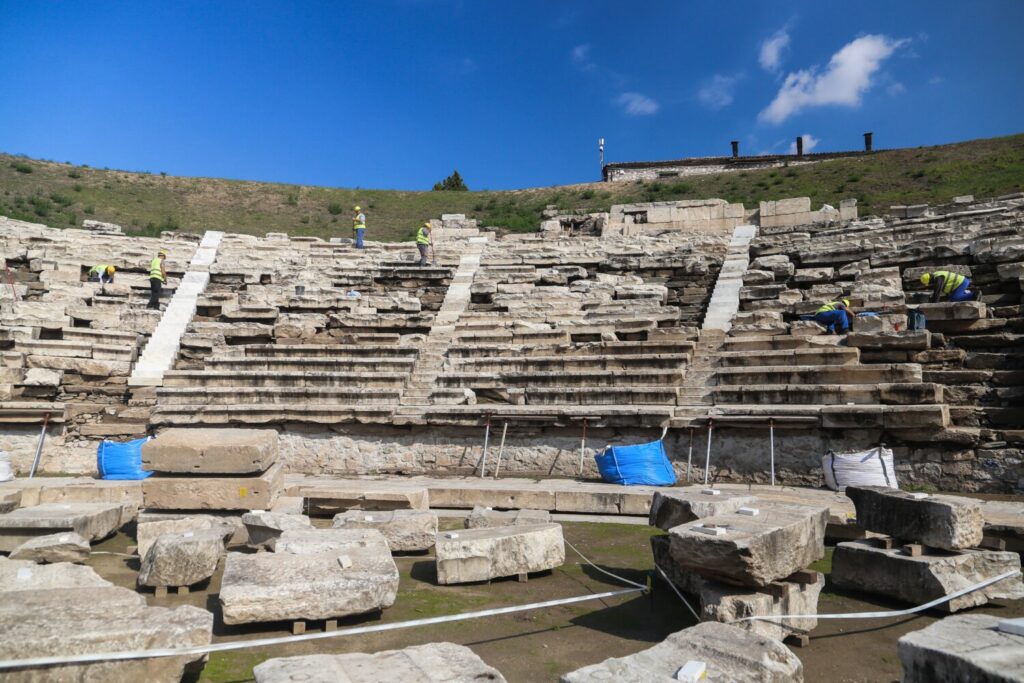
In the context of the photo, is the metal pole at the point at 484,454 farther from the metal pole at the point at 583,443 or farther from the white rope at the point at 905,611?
the white rope at the point at 905,611

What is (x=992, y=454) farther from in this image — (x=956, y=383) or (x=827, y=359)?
(x=827, y=359)

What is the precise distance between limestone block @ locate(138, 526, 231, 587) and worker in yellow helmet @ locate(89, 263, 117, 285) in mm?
11580

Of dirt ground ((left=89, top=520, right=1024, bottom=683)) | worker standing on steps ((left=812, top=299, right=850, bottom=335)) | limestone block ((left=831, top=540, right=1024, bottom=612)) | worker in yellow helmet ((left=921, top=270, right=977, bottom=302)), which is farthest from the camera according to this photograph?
worker standing on steps ((left=812, top=299, right=850, bottom=335))

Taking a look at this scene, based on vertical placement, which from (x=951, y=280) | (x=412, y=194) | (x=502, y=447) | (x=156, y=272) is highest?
(x=412, y=194)

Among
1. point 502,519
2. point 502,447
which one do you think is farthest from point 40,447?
point 502,519

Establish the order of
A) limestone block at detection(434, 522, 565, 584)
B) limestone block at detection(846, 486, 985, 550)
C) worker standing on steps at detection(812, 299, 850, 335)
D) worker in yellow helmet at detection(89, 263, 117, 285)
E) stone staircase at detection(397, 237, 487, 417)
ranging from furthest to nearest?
worker in yellow helmet at detection(89, 263, 117, 285) → stone staircase at detection(397, 237, 487, 417) → worker standing on steps at detection(812, 299, 850, 335) → limestone block at detection(434, 522, 565, 584) → limestone block at detection(846, 486, 985, 550)

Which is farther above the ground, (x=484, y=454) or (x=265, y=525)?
(x=484, y=454)

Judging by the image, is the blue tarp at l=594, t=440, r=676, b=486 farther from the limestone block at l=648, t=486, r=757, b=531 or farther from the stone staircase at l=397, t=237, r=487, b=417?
the stone staircase at l=397, t=237, r=487, b=417

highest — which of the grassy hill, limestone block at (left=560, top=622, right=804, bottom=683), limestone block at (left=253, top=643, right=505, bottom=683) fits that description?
the grassy hill

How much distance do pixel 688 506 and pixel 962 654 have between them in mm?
2397

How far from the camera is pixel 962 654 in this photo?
2.65 m

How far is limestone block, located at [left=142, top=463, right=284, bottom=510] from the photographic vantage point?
6.45 metres

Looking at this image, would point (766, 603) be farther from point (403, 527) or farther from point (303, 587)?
point (403, 527)

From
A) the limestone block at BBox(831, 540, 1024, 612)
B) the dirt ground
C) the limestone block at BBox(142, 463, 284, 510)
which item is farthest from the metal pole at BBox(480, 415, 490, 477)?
the limestone block at BBox(831, 540, 1024, 612)
